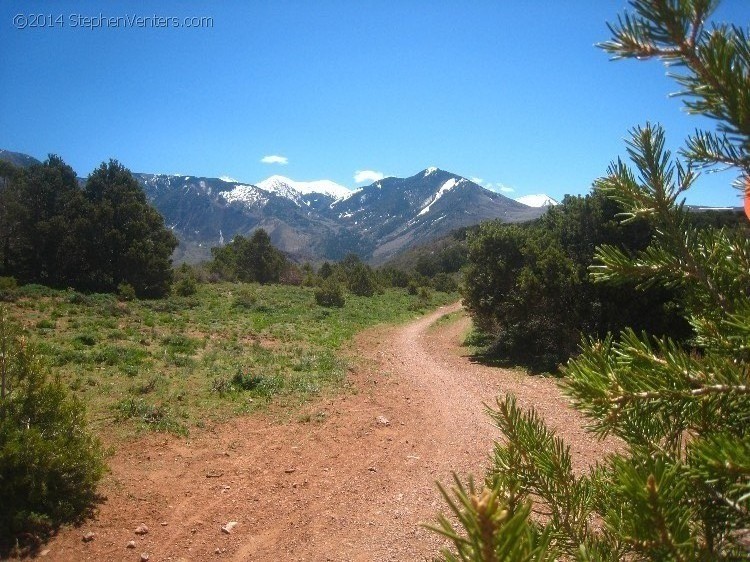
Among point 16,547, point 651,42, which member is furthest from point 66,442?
point 651,42

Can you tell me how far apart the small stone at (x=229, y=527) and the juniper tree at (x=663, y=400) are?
17.5 ft

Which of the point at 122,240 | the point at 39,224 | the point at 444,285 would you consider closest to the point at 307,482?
the point at 122,240

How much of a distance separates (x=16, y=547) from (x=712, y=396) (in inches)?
250

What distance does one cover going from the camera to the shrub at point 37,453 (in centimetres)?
492

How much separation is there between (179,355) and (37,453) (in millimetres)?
9191

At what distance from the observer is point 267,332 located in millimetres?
19875

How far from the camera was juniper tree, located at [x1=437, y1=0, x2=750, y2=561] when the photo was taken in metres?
0.83

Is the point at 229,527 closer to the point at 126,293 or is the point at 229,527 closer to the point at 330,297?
the point at 330,297

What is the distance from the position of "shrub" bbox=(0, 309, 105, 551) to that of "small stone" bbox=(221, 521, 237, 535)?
1668 mm

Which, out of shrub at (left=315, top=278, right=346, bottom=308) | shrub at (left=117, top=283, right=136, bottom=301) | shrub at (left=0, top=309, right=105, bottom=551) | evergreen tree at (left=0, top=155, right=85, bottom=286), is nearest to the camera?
shrub at (left=0, top=309, right=105, bottom=551)

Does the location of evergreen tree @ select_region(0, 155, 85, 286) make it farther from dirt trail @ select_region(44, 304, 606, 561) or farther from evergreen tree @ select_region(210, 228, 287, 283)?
dirt trail @ select_region(44, 304, 606, 561)

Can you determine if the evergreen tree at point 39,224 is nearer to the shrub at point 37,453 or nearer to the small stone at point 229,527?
the shrub at point 37,453

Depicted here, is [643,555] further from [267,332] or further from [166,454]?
[267,332]

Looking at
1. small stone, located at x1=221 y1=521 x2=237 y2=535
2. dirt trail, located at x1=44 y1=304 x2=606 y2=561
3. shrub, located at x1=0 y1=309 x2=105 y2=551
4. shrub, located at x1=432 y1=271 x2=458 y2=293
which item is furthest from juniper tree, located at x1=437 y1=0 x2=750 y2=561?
shrub, located at x1=432 y1=271 x2=458 y2=293
